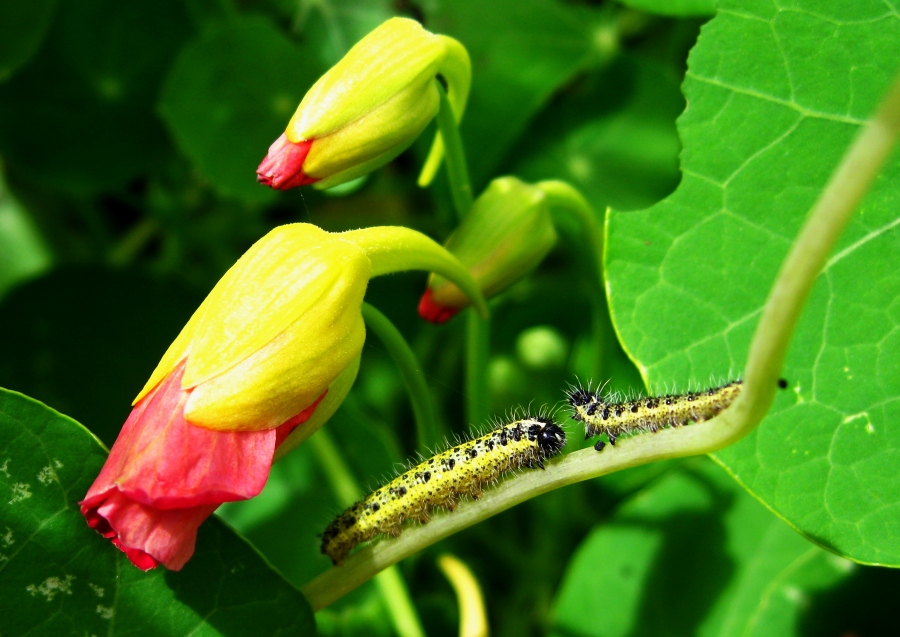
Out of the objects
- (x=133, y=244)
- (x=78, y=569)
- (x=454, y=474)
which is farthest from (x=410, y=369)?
(x=133, y=244)

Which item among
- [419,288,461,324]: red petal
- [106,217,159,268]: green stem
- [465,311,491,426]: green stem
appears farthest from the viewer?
[106,217,159,268]: green stem

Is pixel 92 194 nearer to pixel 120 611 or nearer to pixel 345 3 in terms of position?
pixel 345 3

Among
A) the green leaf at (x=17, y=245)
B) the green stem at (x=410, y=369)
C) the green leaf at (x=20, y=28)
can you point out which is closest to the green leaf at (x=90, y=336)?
the green leaf at (x=17, y=245)

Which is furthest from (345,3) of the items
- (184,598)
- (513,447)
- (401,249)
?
(184,598)

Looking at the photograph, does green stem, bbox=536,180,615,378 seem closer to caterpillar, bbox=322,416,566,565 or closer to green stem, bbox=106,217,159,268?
caterpillar, bbox=322,416,566,565

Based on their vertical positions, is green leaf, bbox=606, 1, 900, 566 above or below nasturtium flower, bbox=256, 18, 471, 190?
below

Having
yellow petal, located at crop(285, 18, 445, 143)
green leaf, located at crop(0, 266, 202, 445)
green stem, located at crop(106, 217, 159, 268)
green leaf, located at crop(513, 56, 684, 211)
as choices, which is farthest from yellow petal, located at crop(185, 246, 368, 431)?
green stem, located at crop(106, 217, 159, 268)
